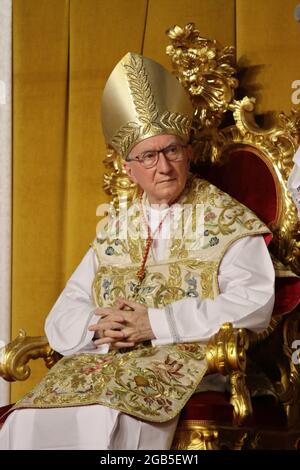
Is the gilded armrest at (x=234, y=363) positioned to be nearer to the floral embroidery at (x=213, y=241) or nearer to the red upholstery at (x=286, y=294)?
the red upholstery at (x=286, y=294)

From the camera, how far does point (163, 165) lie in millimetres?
3814

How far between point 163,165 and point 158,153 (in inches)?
2.5

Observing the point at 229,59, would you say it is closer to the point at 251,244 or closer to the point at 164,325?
the point at 251,244

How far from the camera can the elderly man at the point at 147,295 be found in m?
3.26

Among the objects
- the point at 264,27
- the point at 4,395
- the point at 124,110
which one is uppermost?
the point at 264,27

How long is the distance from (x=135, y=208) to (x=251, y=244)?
0.58m

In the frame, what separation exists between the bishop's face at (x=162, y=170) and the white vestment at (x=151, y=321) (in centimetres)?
22

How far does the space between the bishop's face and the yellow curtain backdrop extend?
0.84 meters

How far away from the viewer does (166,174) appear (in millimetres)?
3832

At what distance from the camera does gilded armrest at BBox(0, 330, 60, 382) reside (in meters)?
3.77

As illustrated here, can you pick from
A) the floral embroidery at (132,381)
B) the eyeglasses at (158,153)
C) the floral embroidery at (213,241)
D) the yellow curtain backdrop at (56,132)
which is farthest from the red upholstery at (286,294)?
the yellow curtain backdrop at (56,132)

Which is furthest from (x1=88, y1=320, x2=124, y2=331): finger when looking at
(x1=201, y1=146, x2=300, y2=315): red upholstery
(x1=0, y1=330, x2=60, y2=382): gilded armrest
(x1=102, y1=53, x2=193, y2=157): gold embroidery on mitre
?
(x1=201, y1=146, x2=300, y2=315): red upholstery

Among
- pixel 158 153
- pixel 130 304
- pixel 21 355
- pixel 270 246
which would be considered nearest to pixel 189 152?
pixel 158 153

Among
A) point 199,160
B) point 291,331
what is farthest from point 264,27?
point 291,331
